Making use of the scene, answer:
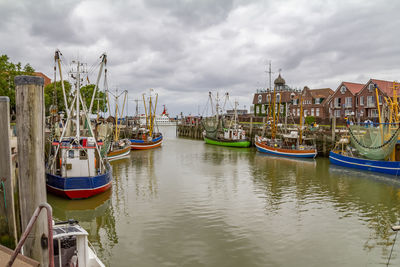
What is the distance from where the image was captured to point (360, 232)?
14.5m

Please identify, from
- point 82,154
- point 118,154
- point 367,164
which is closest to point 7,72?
point 118,154

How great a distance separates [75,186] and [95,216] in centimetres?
266

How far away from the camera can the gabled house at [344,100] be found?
66.6 metres

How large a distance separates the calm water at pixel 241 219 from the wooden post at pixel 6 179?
4414 mm

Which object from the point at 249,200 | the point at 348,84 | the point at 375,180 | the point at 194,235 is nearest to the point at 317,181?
→ the point at 375,180

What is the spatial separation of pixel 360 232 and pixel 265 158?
2755 centimetres

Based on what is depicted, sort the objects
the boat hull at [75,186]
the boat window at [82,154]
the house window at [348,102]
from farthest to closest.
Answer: the house window at [348,102]
the boat window at [82,154]
the boat hull at [75,186]

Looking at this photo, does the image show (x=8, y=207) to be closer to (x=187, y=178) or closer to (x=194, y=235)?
(x=194, y=235)

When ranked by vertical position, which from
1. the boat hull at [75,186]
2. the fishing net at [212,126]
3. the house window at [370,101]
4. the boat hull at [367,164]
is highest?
the house window at [370,101]

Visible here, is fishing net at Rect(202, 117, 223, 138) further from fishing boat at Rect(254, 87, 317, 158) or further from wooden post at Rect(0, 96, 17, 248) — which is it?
wooden post at Rect(0, 96, 17, 248)

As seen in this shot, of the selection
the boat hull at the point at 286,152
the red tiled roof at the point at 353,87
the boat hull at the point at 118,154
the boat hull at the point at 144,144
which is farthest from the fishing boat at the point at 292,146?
the red tiled roof at the point at 353,87

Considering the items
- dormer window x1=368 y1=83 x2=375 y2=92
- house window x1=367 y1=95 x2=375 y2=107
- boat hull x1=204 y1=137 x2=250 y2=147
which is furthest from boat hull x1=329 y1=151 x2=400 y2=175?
dormer window x1=368 y1=83 x2=375 y2=92

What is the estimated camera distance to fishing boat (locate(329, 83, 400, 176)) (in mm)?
28812

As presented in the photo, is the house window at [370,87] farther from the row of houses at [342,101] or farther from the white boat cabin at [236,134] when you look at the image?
the white boat cabin at [236,134]
